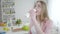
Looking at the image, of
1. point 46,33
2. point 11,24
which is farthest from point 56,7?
point 11,24

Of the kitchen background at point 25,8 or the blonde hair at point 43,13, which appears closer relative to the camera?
the blonde hair at point 43,13

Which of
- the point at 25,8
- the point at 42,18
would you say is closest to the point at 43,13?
the point at 42,18

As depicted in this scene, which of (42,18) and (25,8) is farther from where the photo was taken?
(25,8)

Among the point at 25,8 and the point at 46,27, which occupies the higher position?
the point at 25,8

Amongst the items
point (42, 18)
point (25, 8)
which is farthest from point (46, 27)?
point (25, 8)

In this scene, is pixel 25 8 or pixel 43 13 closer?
pixel 43 13

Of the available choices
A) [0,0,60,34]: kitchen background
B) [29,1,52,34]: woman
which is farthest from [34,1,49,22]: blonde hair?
[0,0,60,34]: kitchen background

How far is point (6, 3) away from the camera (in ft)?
3.33

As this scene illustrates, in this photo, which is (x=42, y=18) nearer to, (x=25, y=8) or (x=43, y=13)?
(x=43, y=13)

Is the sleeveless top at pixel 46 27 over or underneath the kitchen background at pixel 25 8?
underneath

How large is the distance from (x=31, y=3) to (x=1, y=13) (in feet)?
0.91

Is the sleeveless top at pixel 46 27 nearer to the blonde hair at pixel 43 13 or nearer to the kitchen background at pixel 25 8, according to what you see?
the blonde hair at pixel 43 13

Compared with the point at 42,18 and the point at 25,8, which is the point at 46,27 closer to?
the point at 42,18

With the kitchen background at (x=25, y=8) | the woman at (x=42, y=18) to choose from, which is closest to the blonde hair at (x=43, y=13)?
the woman at (x=42, y=18)
